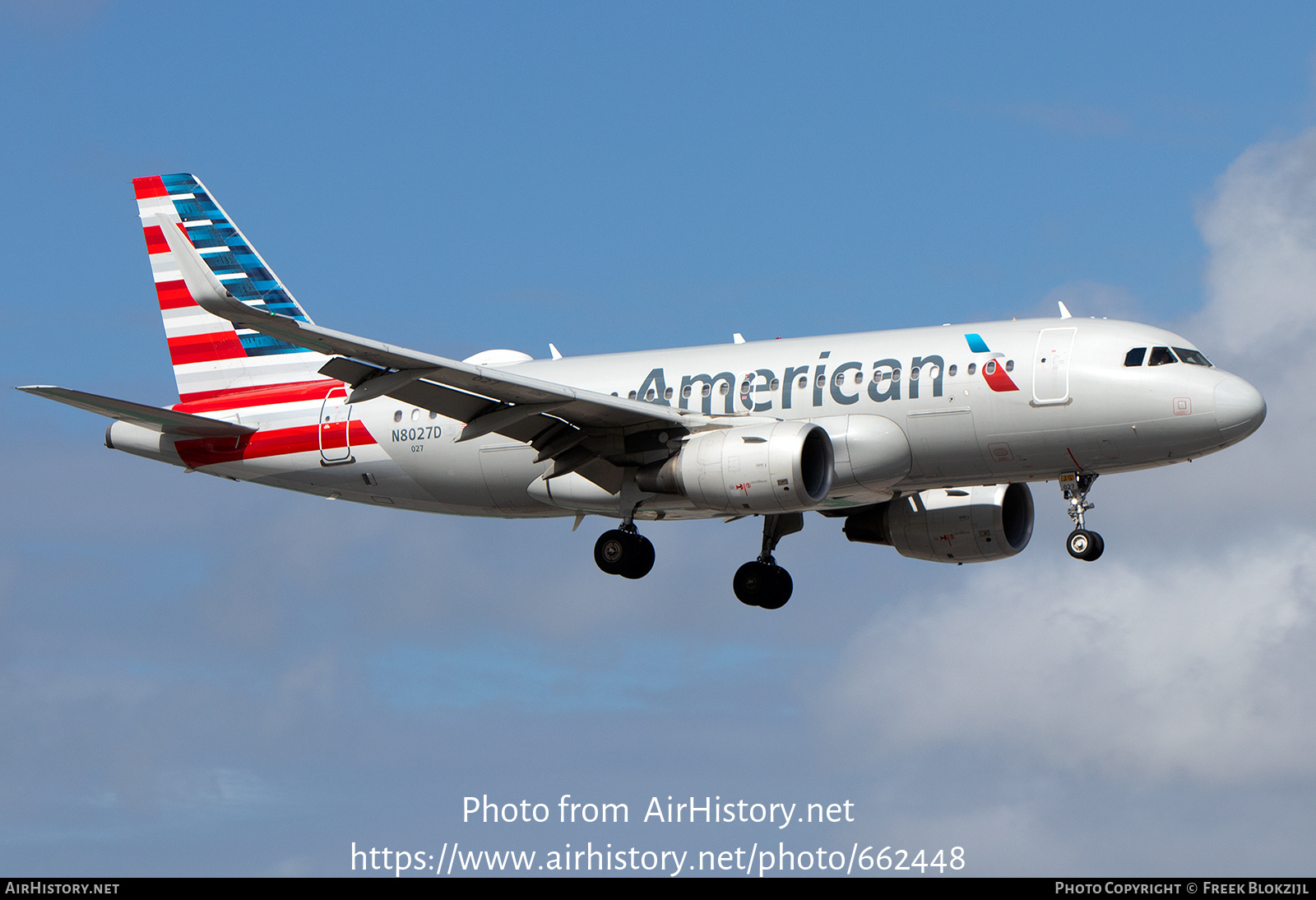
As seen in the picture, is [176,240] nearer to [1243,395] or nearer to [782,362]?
[782,362]

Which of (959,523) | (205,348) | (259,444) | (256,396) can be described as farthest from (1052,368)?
(205,348)

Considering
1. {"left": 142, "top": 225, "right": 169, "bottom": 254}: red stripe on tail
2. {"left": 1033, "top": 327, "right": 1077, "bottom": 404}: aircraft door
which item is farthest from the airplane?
{"left": 142, "top": 225, "right": 169, "bottom": 254}: red stripe on tail

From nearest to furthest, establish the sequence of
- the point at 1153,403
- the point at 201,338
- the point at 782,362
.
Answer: the point at 1153,403 → the point at 782,362 → the point at 201,338

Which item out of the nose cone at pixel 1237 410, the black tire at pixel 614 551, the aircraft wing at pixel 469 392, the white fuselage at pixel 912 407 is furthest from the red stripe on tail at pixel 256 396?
the nose cone at pixel 1237 410

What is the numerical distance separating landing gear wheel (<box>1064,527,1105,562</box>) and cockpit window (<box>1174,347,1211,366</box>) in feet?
13.0

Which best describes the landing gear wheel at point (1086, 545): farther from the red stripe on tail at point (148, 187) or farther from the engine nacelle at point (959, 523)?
the red stripe on tail at point (148, 187)

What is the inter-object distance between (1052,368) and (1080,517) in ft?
10.9

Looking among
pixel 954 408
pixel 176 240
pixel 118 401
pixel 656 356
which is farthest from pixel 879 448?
pixel 176 240

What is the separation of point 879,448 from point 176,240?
20175 millimetres

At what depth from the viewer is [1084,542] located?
→ 3425cm

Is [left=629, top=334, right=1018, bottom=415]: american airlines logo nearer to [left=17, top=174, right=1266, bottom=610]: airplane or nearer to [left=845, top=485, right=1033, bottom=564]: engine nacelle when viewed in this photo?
[left=17, top=174, right=1266, bottom=610]: airplane

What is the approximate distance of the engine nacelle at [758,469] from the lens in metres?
33.4

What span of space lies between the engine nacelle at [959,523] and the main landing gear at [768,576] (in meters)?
2.16

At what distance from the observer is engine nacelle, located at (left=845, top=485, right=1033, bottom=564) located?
131 feet
